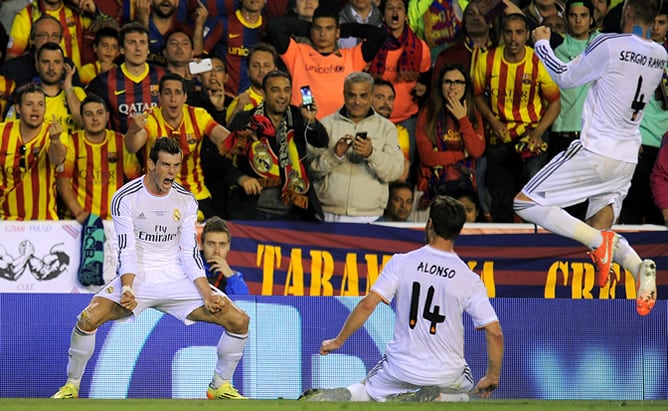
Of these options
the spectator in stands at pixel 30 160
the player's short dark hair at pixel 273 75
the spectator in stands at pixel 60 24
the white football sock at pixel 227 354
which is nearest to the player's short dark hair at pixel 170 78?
the player's short dark hair at pixel 273 75

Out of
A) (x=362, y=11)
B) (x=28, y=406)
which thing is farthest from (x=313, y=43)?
(x=28, y=406)

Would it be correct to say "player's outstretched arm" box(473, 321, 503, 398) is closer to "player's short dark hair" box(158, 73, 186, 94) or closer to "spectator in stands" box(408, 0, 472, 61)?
"player's short dark hair" box(158, 73, 186, 94)

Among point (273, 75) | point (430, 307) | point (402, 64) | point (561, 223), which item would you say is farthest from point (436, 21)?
point (430, 307)

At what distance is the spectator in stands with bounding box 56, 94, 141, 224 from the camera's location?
11969mm

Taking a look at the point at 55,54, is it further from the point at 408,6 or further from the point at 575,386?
the point at 575,386

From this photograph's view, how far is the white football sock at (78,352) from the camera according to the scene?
31.2 feet

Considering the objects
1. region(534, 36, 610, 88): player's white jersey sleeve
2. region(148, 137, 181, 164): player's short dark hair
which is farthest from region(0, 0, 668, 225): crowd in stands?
region(534, 36, 610, 88): player's white jersey sleeve

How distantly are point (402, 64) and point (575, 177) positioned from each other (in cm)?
362

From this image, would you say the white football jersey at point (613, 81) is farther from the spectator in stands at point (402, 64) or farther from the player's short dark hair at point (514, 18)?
the spectator in stands at point (402, 64)

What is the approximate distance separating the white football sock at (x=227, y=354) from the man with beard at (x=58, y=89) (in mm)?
3380

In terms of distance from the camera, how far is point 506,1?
12297 millimetres

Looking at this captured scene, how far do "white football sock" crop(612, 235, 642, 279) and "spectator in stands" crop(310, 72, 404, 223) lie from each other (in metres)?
2.74

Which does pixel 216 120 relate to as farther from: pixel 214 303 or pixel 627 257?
pixel 627 257

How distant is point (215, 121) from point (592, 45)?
404 cm
